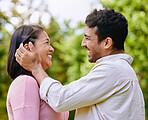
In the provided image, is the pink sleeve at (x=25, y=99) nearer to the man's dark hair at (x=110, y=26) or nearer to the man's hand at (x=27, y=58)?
the man's hand at (x=27, y=58)

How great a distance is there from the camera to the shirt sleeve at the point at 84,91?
1977 mm

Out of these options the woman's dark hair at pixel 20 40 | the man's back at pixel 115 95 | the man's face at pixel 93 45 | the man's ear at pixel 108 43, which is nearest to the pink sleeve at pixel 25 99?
the woman's dark hair at pixel 20 40

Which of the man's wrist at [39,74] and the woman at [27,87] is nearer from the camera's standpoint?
the woman at [27,87]

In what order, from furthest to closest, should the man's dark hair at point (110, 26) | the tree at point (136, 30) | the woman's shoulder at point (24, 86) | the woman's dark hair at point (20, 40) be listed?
the tree at point (136, 30) < the woman's dark hair at point (20, 40) < the man's dark hair at point (110, 26) < the woman's shoulder at point (24, 86)

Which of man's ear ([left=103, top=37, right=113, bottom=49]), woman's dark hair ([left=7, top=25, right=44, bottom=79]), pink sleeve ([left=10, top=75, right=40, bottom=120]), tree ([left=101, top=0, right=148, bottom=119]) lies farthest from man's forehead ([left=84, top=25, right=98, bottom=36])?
tree ([left=101, top=0, right=148, bottom=119])

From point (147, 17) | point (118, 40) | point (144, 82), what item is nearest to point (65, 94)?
point (118, 40)

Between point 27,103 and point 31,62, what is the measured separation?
1.33 feet

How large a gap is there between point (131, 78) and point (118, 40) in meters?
0.43

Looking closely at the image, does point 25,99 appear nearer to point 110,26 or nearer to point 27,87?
point 27,87

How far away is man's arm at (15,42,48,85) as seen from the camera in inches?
86.4

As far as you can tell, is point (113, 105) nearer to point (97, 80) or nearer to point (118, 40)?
point (97, 80)

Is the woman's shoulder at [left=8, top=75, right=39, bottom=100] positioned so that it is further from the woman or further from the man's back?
the man's back

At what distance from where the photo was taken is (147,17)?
1226 cm

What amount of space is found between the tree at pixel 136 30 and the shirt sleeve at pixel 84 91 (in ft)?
35.7
